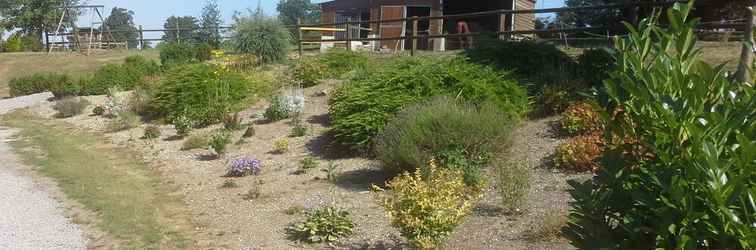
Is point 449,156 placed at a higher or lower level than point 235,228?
higher

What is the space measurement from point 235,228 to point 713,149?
212 inches

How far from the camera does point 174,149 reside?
12242 millimetres

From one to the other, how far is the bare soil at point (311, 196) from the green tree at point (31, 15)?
40.4 metres

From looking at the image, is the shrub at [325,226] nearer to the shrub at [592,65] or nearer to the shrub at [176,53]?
the shrub at [592,65]

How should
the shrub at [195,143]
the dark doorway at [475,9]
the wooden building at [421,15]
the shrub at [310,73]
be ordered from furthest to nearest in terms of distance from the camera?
1. the dark doorway at [475,9]
2. the wooden building at [421,15]
3. the shrub at [310,73]
4. the shrub at [195,143]

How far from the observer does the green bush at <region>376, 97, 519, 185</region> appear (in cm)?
773

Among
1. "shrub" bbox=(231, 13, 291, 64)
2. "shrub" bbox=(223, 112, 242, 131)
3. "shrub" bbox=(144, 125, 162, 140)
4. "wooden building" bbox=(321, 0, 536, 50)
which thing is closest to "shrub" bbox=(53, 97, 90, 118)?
"shrub" bbox=(231, 13, 291, 64)

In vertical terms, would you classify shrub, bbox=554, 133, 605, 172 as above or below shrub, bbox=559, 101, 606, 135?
→ below

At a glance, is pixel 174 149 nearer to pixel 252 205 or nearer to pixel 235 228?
pixel 252 205

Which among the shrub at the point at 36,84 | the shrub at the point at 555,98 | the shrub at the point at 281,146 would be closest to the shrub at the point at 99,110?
the shrub at the point at 36,84

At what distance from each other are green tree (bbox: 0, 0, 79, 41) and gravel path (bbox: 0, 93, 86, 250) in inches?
1645

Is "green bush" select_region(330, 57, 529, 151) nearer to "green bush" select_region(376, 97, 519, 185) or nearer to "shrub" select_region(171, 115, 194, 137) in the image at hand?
"green bush" select_region(376, 97, 519, 185)

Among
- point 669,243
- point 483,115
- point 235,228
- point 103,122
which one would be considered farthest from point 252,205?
point 103,122

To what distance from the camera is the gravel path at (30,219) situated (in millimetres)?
6512
